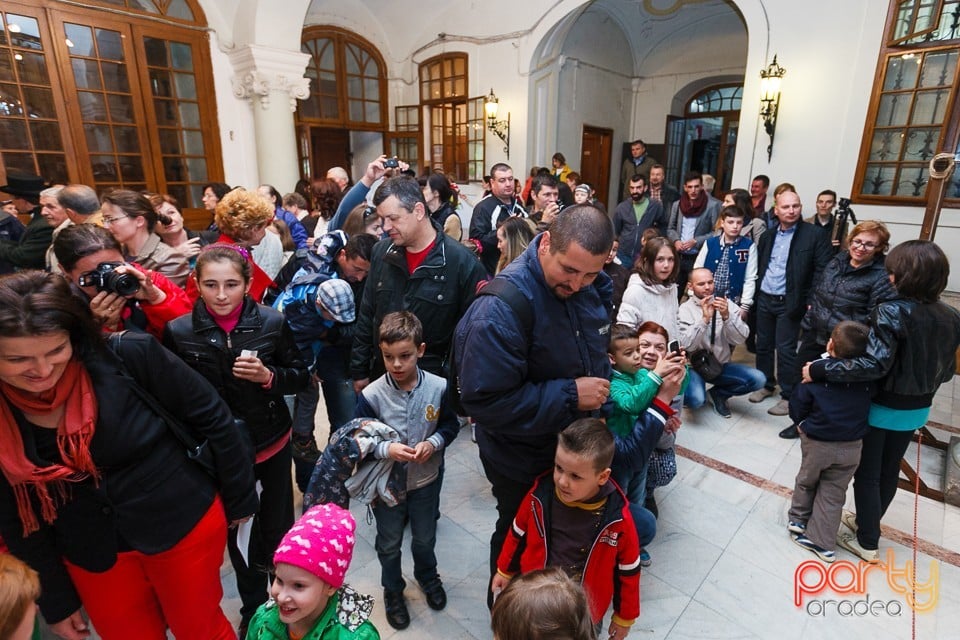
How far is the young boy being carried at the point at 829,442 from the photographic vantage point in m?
2.29

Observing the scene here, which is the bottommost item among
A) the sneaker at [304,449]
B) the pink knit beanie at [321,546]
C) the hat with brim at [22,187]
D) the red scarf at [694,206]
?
the sneaker at [304,449]

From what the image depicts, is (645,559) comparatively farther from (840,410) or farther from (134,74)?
(134,74)

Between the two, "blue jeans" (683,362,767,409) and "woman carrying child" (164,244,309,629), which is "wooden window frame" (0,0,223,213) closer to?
"woman carrying child" (164,244,309,629)

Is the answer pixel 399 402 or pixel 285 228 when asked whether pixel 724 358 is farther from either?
pixel 285 228

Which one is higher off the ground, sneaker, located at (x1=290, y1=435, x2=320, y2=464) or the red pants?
the red pants

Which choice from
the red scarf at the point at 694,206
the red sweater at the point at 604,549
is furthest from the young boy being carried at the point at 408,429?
the red scarf at the point at 694,206

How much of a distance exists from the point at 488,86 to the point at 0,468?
Result: 31.1 ft

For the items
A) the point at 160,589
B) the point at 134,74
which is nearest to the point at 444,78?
the point at 134,74

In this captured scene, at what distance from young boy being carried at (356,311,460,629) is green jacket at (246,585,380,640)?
65cm

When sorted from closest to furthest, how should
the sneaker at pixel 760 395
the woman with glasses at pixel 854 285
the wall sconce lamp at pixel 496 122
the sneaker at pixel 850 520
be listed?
the sneaker at pixel 850 520 < the woman with glasses at pixel 854 285 < the sneaker at pixel 760 395 < the wall sconce lamp at pixel 496 122

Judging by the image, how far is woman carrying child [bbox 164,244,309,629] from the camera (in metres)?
1.78

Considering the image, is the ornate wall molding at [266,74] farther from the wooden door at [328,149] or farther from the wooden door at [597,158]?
the wooden door at [597,158]

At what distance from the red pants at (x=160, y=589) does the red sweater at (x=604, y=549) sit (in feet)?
3.18

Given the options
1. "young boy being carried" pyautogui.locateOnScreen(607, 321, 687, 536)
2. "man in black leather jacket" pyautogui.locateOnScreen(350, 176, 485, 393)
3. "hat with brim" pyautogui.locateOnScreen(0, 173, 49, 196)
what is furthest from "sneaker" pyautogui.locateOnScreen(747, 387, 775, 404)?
"hat with brim" pyautogui.locateOnScreen(0, 173, 49, 196)
